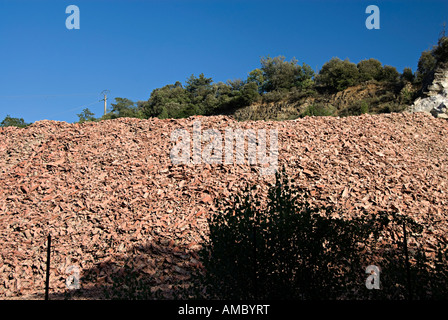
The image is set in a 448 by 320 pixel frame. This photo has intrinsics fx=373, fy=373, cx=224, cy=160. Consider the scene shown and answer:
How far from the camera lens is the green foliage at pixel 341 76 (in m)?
32.3

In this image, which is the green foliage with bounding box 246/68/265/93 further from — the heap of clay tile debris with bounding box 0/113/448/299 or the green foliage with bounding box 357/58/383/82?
the heap of clay tile debris with bounding box 0/113/448/299

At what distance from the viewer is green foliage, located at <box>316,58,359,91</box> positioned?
32281 millimetres

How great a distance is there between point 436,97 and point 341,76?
14478mm

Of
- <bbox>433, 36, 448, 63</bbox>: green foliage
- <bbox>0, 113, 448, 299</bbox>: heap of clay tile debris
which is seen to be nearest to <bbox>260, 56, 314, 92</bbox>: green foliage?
<bbox>433, 36, 448, 63</bbox>: green foliage

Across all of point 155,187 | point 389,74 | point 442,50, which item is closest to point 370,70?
point 389,74

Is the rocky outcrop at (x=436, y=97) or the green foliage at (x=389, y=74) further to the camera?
the green foliage at (x=389, y=74)

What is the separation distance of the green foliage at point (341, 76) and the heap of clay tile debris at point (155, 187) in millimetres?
18456

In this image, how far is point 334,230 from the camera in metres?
5.34

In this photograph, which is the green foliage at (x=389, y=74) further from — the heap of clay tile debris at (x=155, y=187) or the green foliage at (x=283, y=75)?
the heap of clay tile debris at (x=155, y=187)

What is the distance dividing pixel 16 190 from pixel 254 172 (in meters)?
7.48

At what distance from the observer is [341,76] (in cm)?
3275

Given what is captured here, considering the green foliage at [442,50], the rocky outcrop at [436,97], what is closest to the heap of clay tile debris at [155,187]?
the rocky outcrop at [436,97]

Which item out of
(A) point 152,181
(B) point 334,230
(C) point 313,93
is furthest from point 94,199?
(C) point 313,93

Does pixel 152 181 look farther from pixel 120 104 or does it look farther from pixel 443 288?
pixel 120 104
